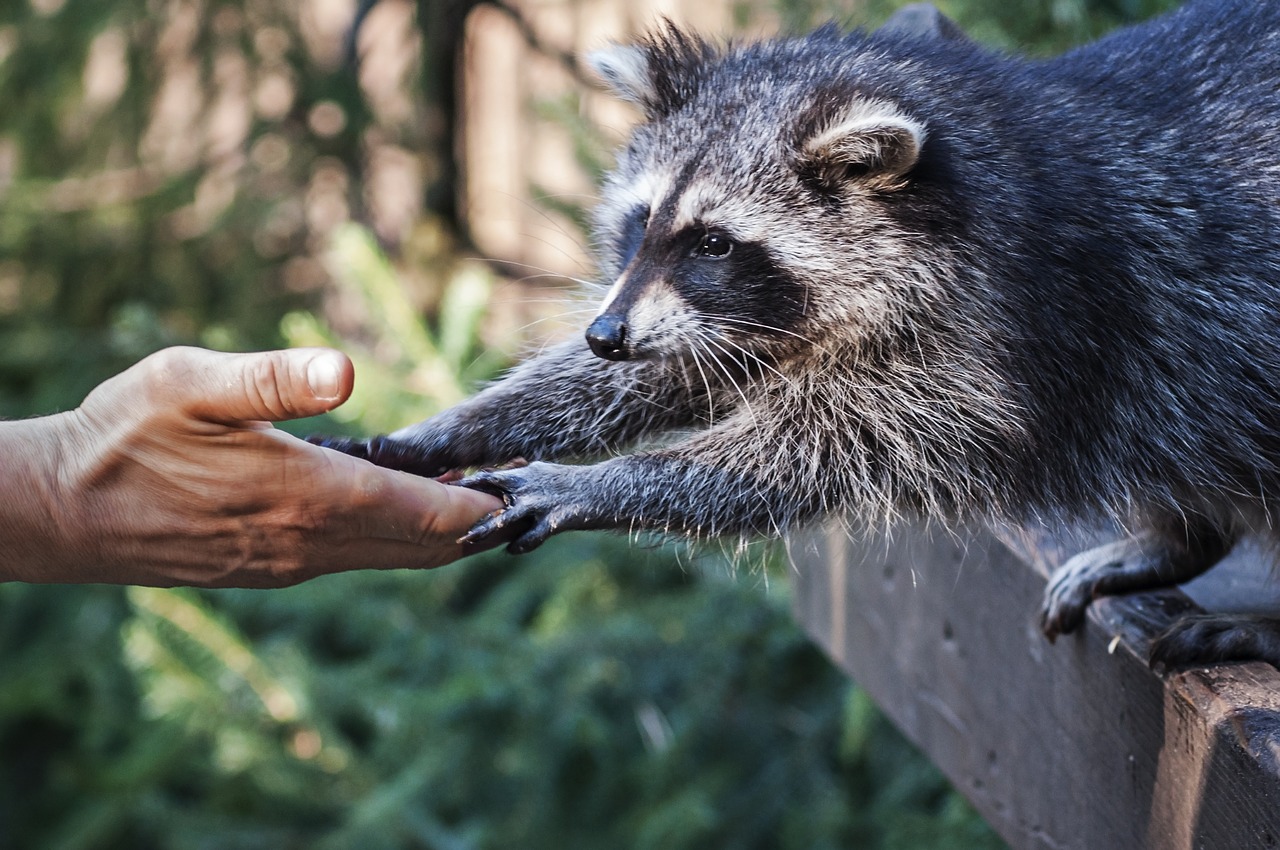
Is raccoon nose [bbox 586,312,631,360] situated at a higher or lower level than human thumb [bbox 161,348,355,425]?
lower

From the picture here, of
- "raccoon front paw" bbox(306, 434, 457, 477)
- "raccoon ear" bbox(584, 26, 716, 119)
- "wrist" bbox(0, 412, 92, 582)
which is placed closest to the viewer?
"wrist" bbox(0, 412, 92, 582)

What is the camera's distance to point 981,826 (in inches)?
129

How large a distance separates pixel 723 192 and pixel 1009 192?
0.47m

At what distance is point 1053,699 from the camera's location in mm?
1985

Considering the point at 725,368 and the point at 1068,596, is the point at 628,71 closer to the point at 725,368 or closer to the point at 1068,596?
the point at 725,368

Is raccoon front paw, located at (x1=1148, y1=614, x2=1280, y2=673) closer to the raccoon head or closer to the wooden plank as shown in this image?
the wooden plank

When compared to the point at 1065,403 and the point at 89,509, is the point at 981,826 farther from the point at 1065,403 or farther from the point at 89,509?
the point at 89,509

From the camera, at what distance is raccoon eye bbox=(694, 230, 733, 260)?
2.19 metres

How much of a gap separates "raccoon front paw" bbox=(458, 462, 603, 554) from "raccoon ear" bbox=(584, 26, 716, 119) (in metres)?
0.81

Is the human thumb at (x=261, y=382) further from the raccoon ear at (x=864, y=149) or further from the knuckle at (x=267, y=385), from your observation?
the raccoon ear at (x=864, y=149)


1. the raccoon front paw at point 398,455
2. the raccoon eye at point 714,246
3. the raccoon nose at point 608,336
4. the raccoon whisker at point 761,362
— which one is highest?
the raccoon eye at point 714,246

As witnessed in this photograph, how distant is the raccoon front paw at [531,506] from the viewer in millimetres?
1783

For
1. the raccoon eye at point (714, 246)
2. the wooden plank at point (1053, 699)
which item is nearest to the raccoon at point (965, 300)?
the raccoon eye at point (714, 246)

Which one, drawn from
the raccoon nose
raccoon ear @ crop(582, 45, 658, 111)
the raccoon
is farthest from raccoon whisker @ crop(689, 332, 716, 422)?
raccoon ear @ crop(582, 45, 658, 111)
